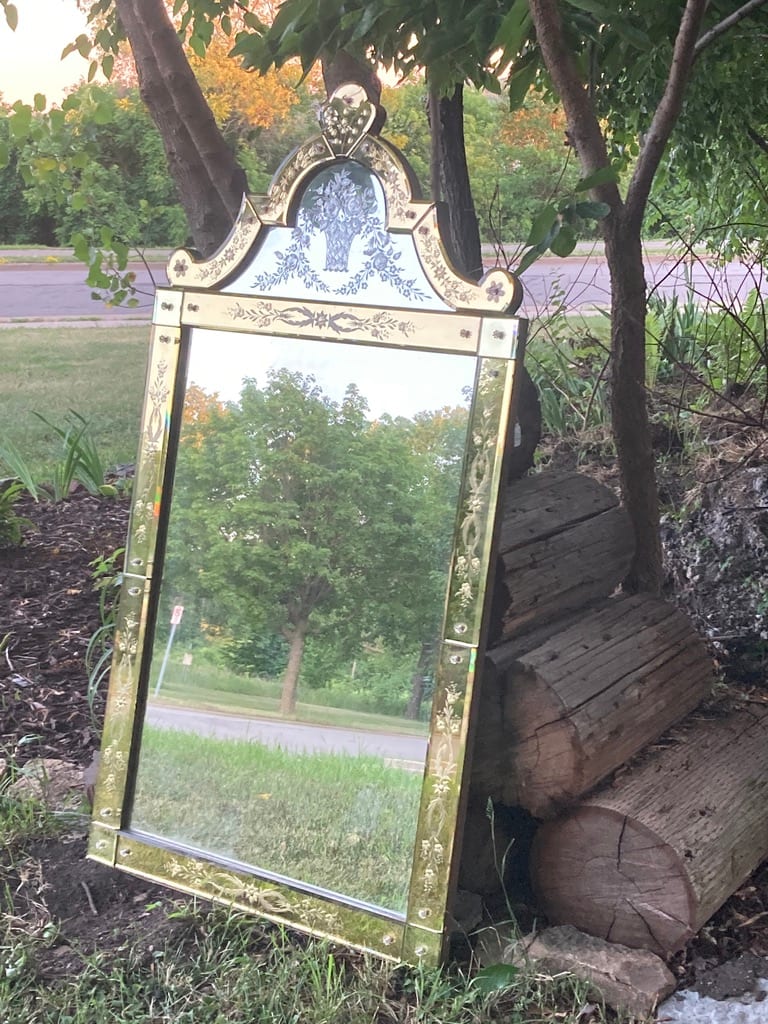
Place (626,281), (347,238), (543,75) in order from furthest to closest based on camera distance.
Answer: (543,75), (626,281), (347,238)

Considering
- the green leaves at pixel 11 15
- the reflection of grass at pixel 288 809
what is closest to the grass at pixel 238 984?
the reflection of grass at pixel 288 809

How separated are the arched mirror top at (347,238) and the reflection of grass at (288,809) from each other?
862mm

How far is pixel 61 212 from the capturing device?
12.6ft

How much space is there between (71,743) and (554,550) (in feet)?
4.87

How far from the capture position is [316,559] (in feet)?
5.87

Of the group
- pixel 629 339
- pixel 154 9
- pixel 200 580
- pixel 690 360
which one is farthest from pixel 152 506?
pixel 690 360

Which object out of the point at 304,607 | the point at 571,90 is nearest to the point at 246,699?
the point at 304,607

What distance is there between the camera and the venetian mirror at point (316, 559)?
162 cm

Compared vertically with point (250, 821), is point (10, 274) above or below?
above

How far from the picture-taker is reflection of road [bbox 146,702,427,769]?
1.69 metres

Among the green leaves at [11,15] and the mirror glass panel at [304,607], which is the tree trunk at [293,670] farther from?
the green leaves at [11,15]

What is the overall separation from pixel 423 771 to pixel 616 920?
0.52 m

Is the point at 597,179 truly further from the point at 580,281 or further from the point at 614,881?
the point at 580,281

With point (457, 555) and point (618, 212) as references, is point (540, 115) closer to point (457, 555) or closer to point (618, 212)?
point (618, 212)
